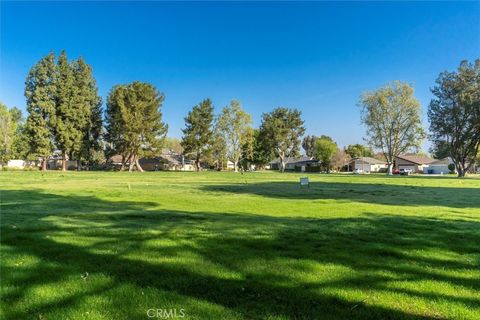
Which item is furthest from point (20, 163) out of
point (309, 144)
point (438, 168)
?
point (438, 168)

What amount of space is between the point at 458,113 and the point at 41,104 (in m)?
64.8

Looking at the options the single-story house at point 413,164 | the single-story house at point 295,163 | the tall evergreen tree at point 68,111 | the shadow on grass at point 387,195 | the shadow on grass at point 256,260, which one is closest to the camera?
the shadow on grass at point 256,260

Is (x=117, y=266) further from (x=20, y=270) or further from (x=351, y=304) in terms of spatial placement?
(x=351, y=304)

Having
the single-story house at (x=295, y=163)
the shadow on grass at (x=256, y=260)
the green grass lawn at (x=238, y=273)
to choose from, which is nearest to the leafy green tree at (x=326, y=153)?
the single-story house at (x=295, y=163)

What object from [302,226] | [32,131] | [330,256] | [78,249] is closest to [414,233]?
[302,226]

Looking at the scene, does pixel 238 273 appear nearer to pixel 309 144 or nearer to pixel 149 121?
pixel 149 121

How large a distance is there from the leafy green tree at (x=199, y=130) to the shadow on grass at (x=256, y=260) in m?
72.1

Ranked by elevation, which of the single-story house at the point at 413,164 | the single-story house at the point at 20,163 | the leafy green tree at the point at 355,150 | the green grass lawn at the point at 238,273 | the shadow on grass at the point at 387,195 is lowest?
the shadow on grass at the point at 387,195

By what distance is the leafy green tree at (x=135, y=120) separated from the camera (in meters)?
65.9

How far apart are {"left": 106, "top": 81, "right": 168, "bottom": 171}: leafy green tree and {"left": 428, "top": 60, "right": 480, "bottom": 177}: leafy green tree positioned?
47184mm

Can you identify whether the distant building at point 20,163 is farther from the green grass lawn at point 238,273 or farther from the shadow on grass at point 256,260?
the green grass lawn at point 238,273

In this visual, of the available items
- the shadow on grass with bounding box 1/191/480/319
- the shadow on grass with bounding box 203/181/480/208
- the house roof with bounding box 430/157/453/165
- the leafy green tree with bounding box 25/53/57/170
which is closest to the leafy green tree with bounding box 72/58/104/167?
the leafy green tree with bounding box 25/53/57/170

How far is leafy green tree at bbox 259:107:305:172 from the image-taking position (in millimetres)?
89625

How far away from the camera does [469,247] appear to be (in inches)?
241
